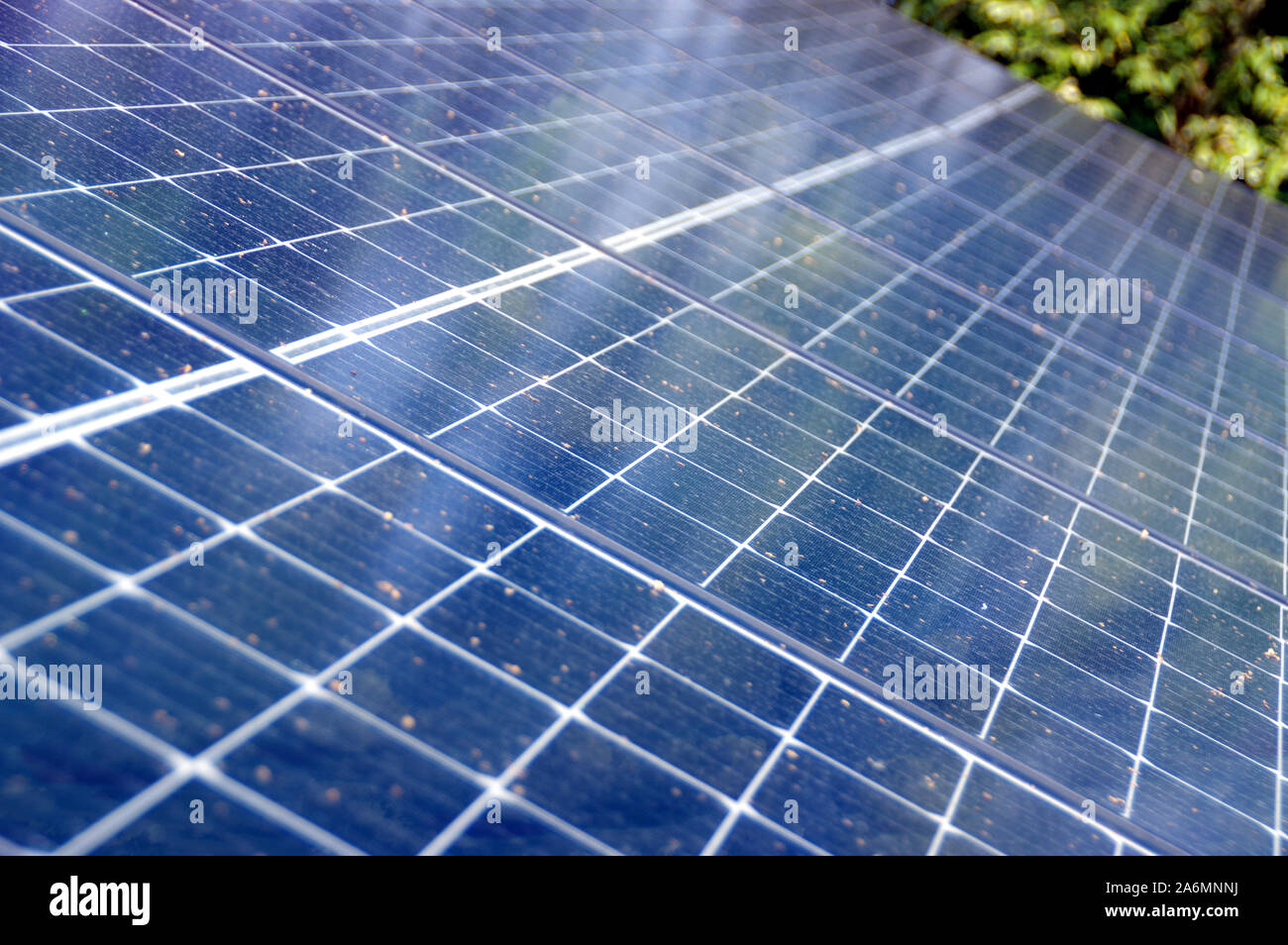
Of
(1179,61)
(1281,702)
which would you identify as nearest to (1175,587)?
(1281,702)

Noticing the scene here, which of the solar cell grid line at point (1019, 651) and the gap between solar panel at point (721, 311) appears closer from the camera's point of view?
the solar cell grid line at point (1019, 651)

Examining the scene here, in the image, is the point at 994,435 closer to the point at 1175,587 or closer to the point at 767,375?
the point at 1175,587

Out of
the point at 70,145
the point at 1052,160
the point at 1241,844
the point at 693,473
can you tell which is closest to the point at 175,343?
the point at 70,145

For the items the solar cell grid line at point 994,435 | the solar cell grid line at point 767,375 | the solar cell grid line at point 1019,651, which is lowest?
the solar cell grid line at point 1019,651

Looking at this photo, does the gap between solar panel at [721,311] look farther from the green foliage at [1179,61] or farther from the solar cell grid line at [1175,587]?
the green foliage at [1179,61]

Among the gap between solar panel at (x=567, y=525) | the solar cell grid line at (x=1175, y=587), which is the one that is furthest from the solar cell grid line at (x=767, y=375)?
the solar cell grid line at (x=1175, y=587)

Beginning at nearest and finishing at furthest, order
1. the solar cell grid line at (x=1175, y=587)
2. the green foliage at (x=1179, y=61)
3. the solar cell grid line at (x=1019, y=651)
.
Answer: the solar cell grid line at (x=1019, y=651) < the solar cell grid line at (x=1175, y=587) < the green foliage at (x=1179, y=61)
